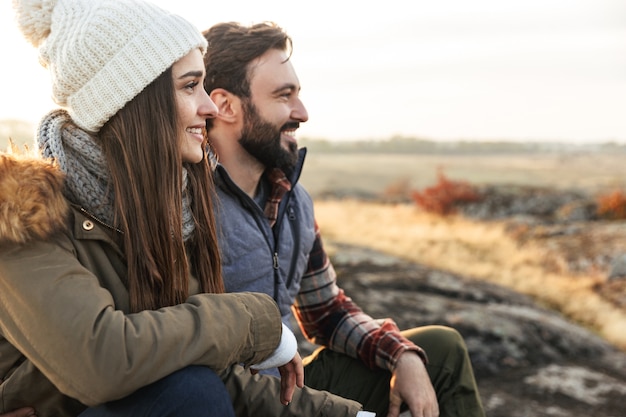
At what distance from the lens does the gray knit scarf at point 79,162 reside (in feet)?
6.84

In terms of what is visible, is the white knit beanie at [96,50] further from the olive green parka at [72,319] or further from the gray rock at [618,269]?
the gray rock at [618,269]

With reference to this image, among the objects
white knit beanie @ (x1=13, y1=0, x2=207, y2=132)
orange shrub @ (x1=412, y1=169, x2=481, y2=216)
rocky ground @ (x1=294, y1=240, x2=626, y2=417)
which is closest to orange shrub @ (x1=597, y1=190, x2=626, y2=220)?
orange shrub @ (x1=412, y1=169, x2=481, y2=216)

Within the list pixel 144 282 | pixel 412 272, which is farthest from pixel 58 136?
pixel 412 272

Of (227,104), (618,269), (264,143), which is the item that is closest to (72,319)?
(264,143)

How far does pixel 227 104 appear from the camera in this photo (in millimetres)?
3365

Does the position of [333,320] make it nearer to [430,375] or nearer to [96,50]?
[430,375]

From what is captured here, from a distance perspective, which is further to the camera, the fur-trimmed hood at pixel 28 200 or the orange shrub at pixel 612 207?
the orange shrub at pixel 612 207

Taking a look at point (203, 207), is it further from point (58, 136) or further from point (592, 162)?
point (592, 162)

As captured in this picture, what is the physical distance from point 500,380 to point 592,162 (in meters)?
83.9

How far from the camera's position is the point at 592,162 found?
267 feet

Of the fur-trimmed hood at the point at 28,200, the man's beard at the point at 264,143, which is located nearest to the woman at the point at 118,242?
the fur-trimmed hood at the point at 28,200

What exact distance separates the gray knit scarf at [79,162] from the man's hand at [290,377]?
81cm

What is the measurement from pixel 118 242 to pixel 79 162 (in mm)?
289

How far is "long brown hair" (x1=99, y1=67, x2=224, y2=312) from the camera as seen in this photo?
83.9 inches
